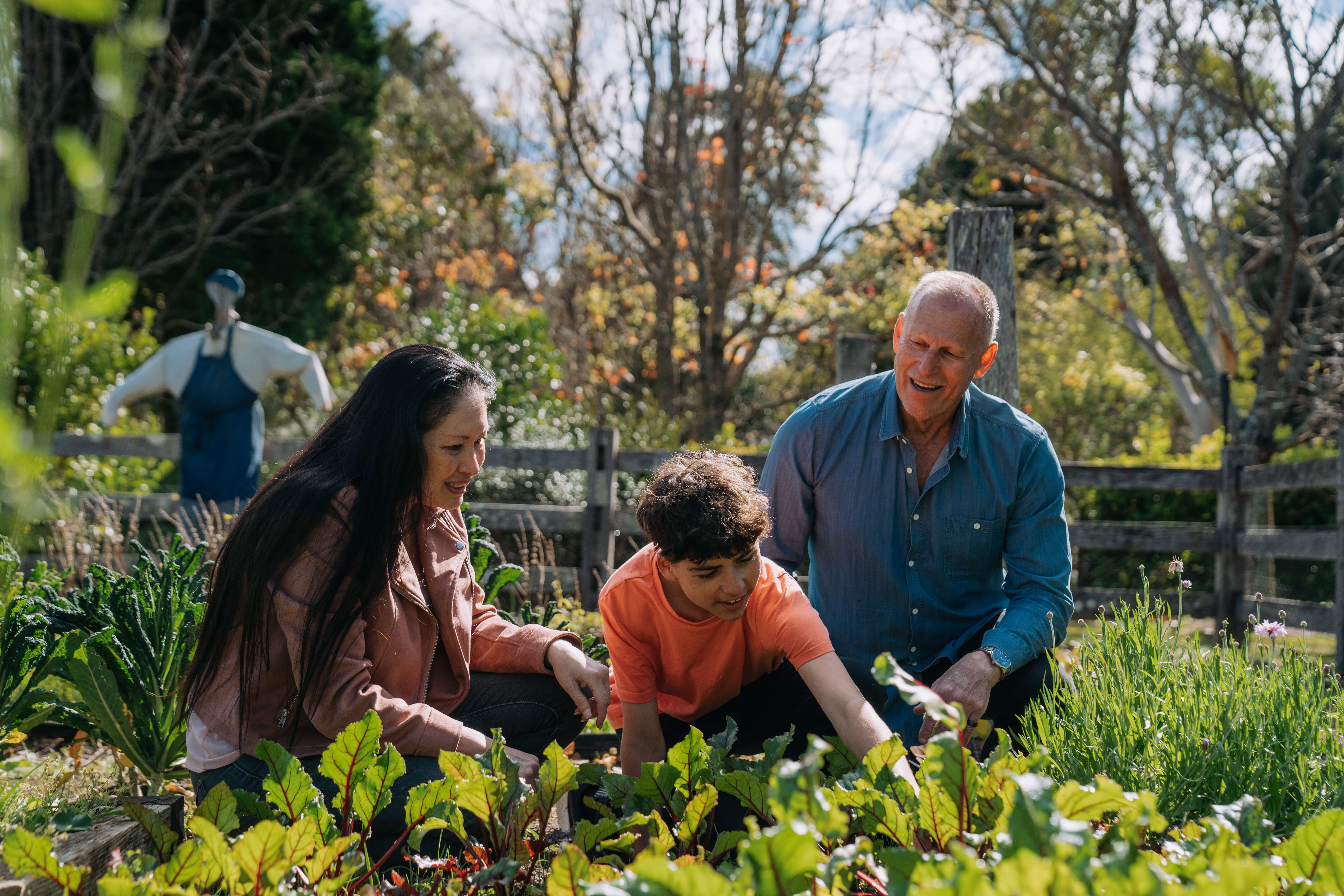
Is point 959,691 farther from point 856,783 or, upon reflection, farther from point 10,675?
point 10,675

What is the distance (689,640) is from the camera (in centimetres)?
231

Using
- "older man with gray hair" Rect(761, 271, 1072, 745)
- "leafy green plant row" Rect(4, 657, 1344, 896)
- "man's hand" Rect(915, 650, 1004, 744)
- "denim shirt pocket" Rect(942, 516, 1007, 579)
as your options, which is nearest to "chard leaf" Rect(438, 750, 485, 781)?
"leafy green plant row" Rect(4, 657, 1344, 896)

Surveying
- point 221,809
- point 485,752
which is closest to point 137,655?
point 485,752

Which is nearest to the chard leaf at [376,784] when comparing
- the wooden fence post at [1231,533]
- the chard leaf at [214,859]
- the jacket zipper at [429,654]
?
the chard leaf at [214,859]

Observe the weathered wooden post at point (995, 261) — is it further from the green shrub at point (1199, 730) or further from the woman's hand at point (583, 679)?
the woman's hand at point (583, 679)

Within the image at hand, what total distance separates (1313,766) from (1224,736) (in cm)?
15

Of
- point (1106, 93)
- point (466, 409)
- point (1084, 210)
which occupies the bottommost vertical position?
point (466, 409)

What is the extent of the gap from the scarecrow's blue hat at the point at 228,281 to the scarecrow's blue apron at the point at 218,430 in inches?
10.4

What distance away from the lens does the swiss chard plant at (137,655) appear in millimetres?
2383

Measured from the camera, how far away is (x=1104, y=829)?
56.9 inches

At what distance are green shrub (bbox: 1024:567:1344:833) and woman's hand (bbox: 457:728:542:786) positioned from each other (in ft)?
3.20

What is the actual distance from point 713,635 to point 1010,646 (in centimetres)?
72

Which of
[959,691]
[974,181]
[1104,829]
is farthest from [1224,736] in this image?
[974,181]

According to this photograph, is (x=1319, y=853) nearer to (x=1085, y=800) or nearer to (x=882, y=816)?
(x=1085, y=800)
